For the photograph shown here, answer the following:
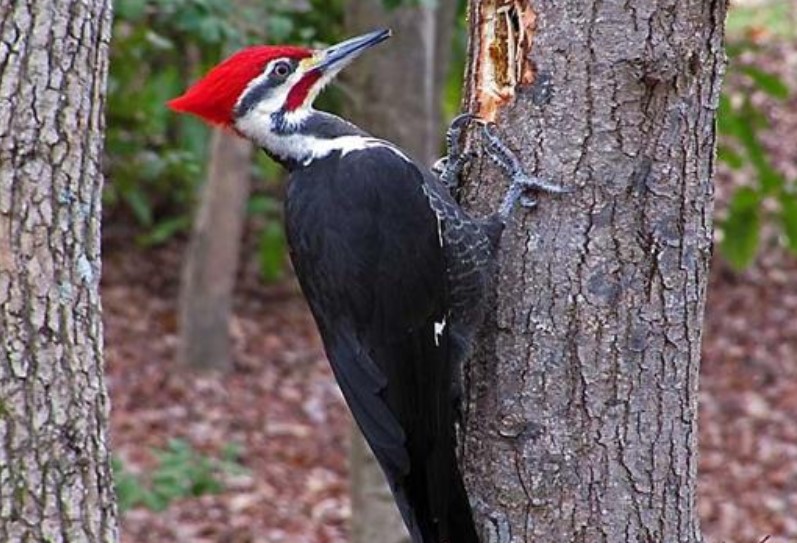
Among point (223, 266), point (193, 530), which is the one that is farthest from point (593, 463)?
point (223, 266)

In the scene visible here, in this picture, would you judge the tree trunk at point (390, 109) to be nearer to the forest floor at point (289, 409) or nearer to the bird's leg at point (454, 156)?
the forest floor at point (289, 409)

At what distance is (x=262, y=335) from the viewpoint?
9594 mm

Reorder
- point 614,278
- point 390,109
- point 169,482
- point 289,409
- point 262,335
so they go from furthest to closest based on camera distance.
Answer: point 262,335 < point 289,409 < point 390,109 < point 169,482 < point 614,278

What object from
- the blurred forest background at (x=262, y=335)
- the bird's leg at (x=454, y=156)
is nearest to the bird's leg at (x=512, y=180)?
the bird's leg at (x=454, y=156)

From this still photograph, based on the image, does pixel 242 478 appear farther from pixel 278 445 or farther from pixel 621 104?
pixel 621 104

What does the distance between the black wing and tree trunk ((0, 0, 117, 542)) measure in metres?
0.66

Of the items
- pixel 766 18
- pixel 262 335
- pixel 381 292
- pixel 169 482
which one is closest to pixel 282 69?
pixel 381 292

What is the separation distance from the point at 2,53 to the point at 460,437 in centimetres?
116

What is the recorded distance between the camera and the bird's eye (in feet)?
10.6

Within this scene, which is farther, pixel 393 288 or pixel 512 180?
pixel 393 288

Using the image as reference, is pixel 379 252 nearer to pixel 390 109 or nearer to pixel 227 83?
pixel 227 83

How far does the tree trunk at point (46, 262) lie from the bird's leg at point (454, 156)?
84cm

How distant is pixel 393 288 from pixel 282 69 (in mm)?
534

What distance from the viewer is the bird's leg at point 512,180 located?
288 centimetres
